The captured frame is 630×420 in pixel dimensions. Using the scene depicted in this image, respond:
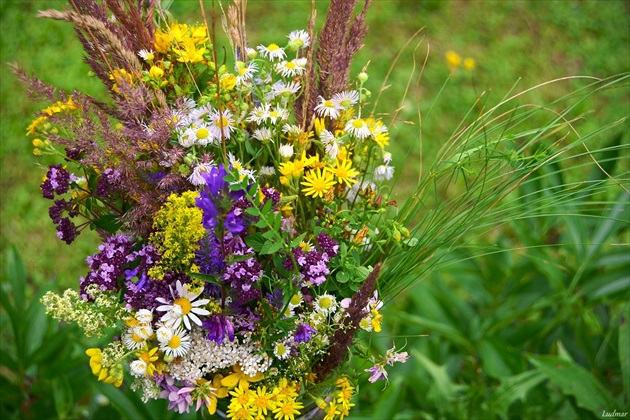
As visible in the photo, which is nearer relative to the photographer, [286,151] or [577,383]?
[286,151]

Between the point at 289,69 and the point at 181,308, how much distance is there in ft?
1.18

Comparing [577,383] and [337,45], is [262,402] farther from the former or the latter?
[577,383]

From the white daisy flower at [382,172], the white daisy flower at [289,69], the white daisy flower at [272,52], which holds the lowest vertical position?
the white daisy flower at [382,172]

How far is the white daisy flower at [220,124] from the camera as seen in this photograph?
0.89m

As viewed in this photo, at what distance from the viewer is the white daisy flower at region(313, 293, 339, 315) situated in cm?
91

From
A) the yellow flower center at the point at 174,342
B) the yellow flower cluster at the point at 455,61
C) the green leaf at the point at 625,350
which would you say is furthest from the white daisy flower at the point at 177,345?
the yellow flower cluster at the point at 455,61

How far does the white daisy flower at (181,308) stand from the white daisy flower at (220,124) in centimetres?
20

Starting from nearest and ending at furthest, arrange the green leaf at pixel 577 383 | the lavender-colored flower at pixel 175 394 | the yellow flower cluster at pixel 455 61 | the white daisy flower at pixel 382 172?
1. the lavender-colored flower at pixel 175 394
2. the white daisy flower at pixel 382 172
3. the green leaf at pixel 577 383
4. the yellow flower cluster at pixel 455 61

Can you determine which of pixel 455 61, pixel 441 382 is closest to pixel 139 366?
pixel 441 382

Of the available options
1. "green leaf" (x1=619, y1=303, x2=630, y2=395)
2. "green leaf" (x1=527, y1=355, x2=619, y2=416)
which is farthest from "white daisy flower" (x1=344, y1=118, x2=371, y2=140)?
"green leaf" (x1=619, y1=303, x2=630, y2=395)

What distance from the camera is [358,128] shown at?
932 mm

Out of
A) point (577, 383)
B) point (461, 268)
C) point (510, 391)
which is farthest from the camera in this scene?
point (461, 268)

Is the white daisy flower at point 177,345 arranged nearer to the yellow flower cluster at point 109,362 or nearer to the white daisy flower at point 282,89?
the yellow flower cluster at point 109,362

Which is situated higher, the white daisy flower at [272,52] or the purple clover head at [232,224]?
the white daisy flower at [272,52]
